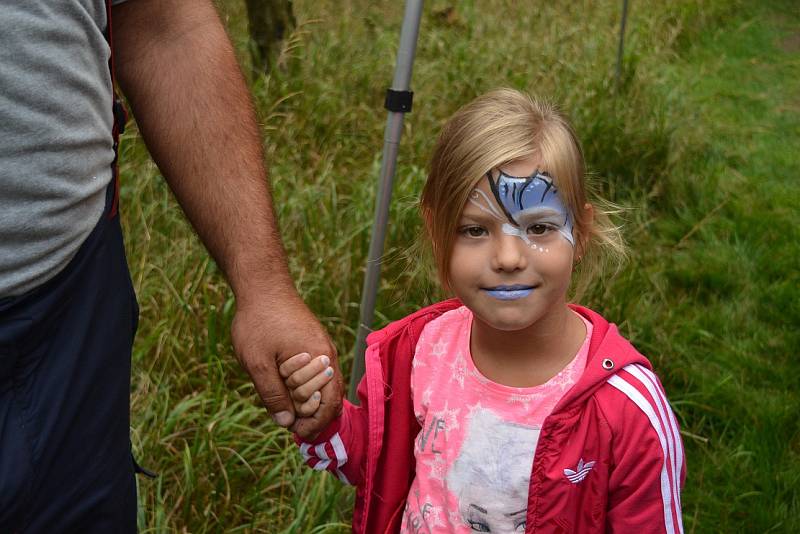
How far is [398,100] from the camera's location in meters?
2.48

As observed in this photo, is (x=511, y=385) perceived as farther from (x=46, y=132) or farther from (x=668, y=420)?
(x=46, y=132)

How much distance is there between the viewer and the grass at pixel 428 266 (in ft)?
9.16

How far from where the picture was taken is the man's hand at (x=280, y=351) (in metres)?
1.69

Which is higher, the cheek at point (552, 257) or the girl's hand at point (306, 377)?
the cheek at point (552, 257)

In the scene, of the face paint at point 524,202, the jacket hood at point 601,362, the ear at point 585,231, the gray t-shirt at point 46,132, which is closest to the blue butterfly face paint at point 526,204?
the face paint at point 524,202

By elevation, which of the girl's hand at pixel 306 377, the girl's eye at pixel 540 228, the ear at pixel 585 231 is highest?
the girl's eye at pixel 540 228

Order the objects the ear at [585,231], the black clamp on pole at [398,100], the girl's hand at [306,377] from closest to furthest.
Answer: the girl's hand at [306,377] < the ear at [585,231] < the black clamp on pole at [398,100]

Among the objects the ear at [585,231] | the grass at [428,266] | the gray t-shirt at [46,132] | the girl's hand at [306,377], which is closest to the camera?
the gray t-shirt at [46,132]

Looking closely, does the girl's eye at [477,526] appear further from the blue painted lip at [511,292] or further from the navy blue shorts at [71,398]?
the navy blue shorts at [71,398]

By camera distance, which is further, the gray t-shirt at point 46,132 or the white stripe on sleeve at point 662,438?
the white stripe on sleeve at point 662,438

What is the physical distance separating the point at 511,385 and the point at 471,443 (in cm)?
13

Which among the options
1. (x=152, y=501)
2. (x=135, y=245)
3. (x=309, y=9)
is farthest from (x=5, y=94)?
(x=309, y=9)

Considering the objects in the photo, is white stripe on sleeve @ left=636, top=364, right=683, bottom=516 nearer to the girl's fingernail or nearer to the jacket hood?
the jacket hood

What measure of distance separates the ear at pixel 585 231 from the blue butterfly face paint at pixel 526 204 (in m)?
0.10
